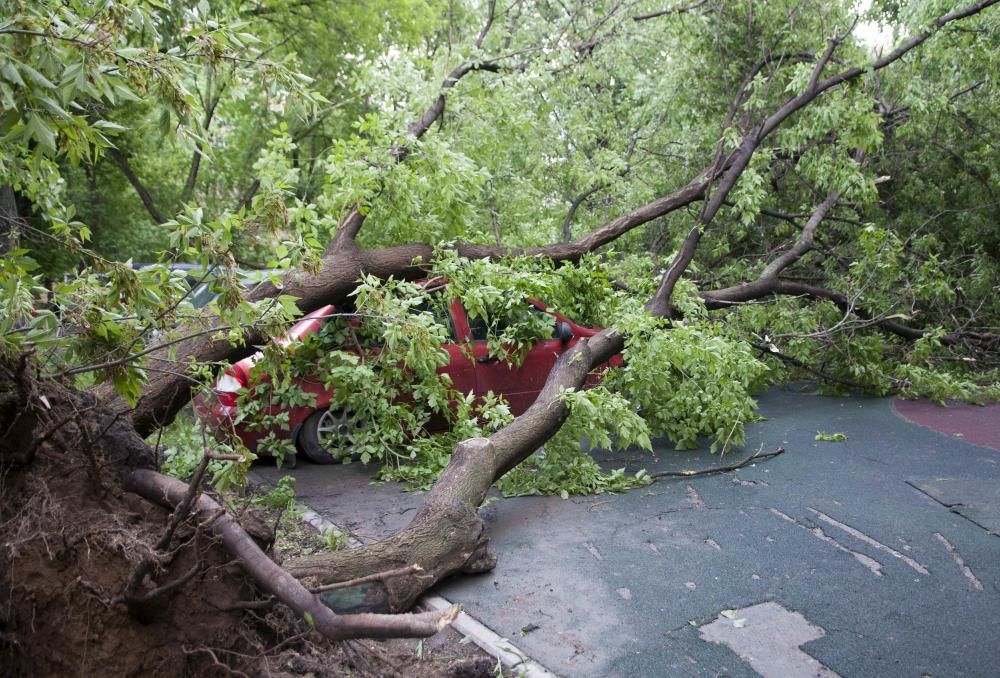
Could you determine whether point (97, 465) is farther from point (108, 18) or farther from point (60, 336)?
point (108, 18)

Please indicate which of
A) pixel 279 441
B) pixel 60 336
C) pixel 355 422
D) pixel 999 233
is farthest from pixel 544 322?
pixel 999 233

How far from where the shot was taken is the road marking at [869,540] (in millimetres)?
5027

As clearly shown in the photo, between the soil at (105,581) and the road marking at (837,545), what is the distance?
2708mm

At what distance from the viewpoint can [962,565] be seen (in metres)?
5.02

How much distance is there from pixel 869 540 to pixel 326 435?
4656mm

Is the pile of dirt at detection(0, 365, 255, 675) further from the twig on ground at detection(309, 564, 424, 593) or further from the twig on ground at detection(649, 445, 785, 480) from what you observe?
the twig on ground at detection(649, 445, 785, 480)

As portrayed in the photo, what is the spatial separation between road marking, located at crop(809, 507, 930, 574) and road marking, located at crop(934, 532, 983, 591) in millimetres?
235

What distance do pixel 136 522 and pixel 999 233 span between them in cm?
1236

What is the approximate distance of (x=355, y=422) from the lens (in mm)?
7250

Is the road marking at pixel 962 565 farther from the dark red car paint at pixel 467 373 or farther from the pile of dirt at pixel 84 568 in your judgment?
the pile of dirt at pixel 84 568

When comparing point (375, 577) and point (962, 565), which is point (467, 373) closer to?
point (962, 565)

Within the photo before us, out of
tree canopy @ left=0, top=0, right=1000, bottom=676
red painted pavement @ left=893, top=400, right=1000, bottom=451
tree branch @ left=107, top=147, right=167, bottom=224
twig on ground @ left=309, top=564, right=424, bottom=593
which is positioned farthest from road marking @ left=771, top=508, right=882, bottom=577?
tree branch @ left=107, top=147, right=167, bottom=224

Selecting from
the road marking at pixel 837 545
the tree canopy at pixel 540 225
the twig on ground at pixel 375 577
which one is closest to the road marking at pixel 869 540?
the road marking at pixel 837 545

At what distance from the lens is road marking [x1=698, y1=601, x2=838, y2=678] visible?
3.79 m
